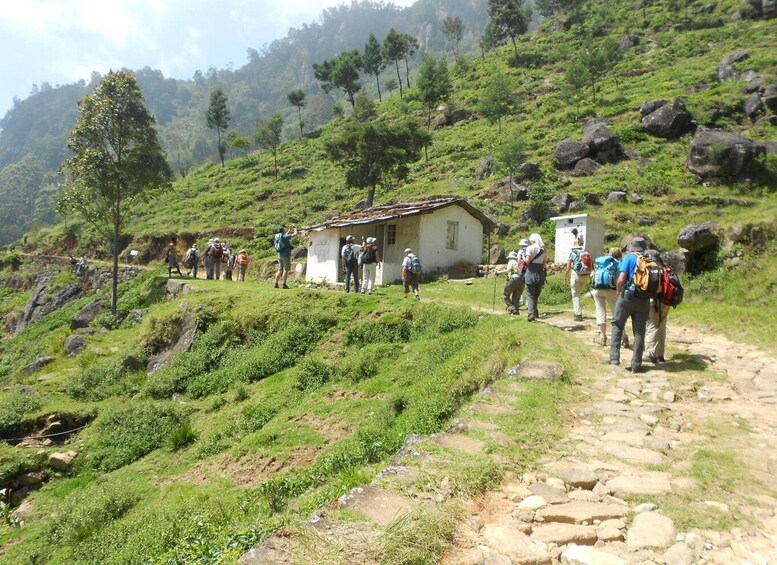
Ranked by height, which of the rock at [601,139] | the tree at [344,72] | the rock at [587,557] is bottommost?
the rock at [587,557]

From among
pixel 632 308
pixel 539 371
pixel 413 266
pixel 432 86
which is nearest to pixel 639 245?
pixel 632 308

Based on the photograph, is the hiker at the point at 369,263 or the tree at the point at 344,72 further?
the tree at the point at 344,72

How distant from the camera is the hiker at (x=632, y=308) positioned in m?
7.07

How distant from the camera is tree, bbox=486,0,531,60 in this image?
74.6m

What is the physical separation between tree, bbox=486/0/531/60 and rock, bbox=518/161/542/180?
152 feet

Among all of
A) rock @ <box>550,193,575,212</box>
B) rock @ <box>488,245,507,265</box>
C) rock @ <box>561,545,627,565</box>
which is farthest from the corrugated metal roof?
rock @ <box>561,545,627,565</box>

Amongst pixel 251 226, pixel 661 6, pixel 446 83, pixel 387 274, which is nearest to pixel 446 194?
pixel 251 226

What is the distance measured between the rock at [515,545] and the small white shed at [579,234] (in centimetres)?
1868

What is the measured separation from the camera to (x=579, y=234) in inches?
802

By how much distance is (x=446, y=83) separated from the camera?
6184 centimetres

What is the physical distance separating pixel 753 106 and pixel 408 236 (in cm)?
3201

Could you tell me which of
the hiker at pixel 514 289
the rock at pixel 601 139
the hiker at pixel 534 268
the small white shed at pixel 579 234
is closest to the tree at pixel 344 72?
the rock at pixel 601 139

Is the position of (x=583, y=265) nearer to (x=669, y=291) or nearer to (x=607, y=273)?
(x=607, y=273)

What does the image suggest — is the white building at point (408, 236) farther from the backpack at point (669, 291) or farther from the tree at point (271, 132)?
the tree at point (271, 132)
